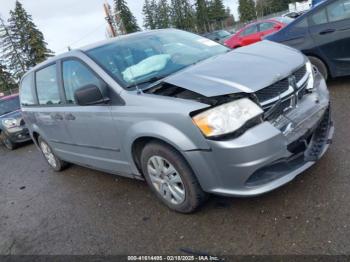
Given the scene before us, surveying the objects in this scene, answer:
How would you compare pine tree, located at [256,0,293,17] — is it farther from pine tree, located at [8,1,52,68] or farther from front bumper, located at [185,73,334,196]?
front bumper, located at [185,73,334,196]

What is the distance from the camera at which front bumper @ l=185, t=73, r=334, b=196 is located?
8.21 ft

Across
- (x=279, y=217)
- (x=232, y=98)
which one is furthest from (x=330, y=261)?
(x=232, y=98)

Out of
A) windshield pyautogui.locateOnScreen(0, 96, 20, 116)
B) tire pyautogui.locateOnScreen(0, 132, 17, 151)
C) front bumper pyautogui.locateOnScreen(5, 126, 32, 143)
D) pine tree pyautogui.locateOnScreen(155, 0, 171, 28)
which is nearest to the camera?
front bumper pyautogui.locateOnScreen(5, 126, 32, 143)

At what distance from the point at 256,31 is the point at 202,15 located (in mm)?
53259

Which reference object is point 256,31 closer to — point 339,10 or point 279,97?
point 339,10

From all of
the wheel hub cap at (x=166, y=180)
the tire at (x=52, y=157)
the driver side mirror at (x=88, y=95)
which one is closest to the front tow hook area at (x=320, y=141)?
the wheel hub cap at (x=166, y=180)

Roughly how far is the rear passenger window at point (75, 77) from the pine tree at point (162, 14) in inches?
2449

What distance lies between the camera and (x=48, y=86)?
451 centimetres

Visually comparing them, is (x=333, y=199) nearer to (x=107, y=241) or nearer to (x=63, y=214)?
(x=107, y=241)

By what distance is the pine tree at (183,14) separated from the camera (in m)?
62.5

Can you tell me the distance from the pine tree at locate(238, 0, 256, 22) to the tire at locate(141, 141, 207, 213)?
67.5 m

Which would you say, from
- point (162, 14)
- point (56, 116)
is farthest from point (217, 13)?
point (56, 116)

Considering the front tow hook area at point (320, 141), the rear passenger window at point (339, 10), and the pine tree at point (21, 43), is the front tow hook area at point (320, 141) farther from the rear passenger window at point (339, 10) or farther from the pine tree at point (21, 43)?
the pine tree at point (21, 43)

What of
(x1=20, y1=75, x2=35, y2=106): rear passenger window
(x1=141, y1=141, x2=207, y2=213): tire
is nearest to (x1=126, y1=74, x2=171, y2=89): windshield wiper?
(x1=141, y1=141, x2=207, y2=213): tire
